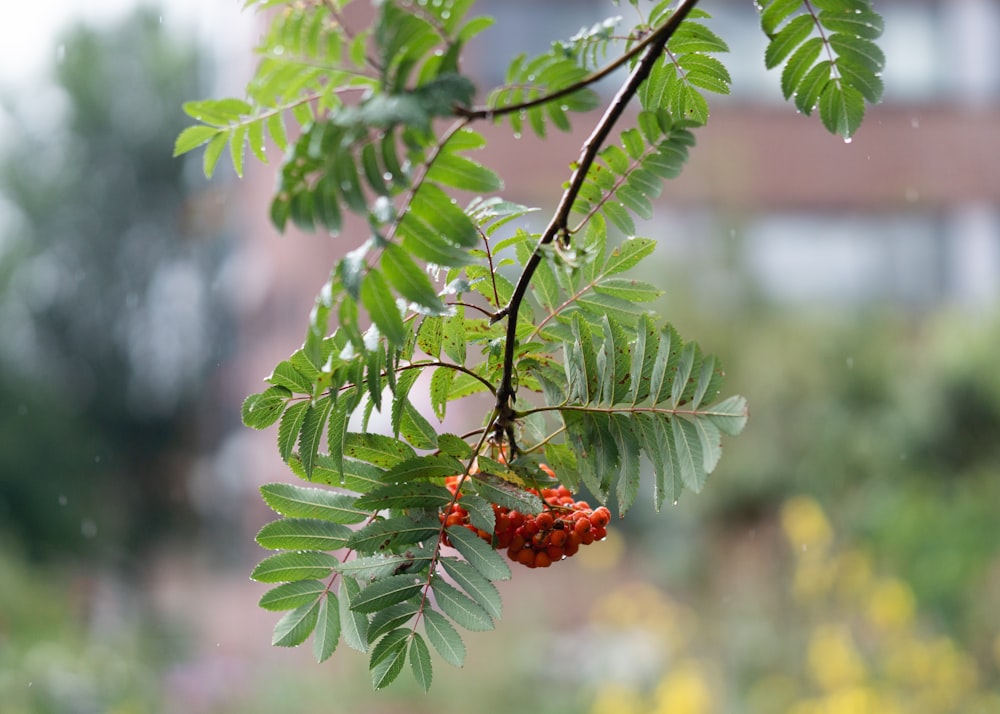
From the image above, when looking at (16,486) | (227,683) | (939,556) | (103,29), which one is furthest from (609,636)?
(103,29)

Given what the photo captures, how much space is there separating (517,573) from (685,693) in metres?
2.33

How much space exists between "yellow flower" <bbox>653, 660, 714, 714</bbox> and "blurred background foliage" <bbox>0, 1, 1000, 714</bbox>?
25 millimetres

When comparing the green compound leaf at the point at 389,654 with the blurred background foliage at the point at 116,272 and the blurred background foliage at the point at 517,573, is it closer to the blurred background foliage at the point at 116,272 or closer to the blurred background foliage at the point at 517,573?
the blurred background foliage at the point at 517,573

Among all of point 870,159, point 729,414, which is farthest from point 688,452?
point 870,159

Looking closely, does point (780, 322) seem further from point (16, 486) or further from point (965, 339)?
point (16, 486)

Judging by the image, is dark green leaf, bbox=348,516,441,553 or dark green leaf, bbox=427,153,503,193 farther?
dark green leaf, bbox=348,516,441,553

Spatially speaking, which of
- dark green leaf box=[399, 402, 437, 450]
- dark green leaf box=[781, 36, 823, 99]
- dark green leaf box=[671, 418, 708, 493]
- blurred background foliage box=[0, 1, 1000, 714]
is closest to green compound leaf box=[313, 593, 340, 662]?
dark green leaf box=[399, 402, 437, 450]

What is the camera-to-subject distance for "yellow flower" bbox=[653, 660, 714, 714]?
2.79 meters

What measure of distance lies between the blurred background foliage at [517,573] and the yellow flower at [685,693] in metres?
0.03

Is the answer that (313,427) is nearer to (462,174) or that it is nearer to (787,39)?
(462,174)

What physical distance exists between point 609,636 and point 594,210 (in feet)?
13.5

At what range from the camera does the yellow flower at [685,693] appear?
110 inches

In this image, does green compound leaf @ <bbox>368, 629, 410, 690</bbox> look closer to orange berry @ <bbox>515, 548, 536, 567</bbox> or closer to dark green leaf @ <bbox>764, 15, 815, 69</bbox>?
orange berry @ <bbox>515, 548, 536, 567</bbox>

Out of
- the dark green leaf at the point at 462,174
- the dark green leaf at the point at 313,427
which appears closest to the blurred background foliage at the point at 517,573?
the dark green leaf at the point at 313,427
